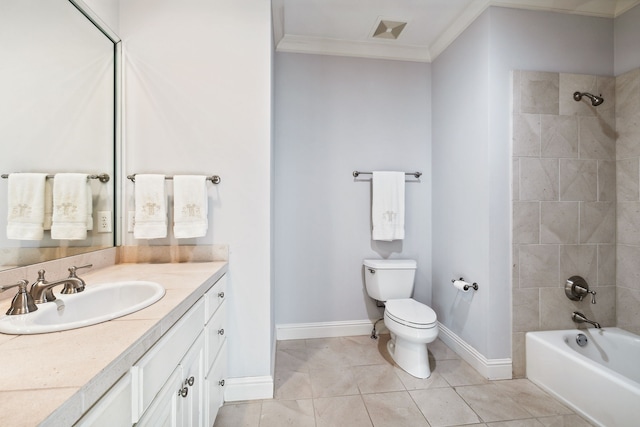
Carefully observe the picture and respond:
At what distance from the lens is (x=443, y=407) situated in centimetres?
147

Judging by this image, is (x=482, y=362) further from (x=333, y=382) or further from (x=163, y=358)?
(x=163, y=358)

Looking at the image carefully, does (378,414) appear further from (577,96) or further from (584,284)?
(577,96)

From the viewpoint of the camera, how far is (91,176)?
4.42 ft

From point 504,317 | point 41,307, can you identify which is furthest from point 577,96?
point 41,307

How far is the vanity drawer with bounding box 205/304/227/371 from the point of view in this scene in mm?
1157

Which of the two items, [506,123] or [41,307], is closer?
[41,307]

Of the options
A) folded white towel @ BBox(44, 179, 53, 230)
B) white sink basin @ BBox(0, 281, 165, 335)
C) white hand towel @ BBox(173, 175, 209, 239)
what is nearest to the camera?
white sink basin @ BBox(0, 281, 165, 335)

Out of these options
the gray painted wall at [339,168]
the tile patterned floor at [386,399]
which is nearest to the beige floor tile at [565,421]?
the tile patterned floor at [386,399]

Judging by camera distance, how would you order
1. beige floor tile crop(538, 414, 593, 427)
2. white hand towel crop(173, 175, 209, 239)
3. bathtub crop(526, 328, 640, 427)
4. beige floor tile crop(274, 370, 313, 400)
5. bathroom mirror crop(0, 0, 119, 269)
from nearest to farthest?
bathroom mirror crop(0, 0, 119, 269) → bathtub crop(526, 328, 640, 427) → beige floor tile crop(538, 414, 593, 427) → white hand towel crop(173, 175, 209, 239) → beige floor tile crop(274, 370, 313, 400)

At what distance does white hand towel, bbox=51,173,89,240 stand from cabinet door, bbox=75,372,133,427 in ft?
3.11

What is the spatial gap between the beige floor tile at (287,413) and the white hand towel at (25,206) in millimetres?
1335

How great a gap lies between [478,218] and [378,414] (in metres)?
1.34

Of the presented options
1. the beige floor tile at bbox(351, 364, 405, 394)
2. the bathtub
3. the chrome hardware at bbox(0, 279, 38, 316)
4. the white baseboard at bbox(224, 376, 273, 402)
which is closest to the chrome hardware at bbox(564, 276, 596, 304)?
the bathtub

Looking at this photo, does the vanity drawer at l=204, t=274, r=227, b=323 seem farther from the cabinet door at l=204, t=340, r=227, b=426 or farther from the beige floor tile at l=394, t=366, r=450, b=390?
the beige floor tile at l=394, t=366, r=450, b=390
